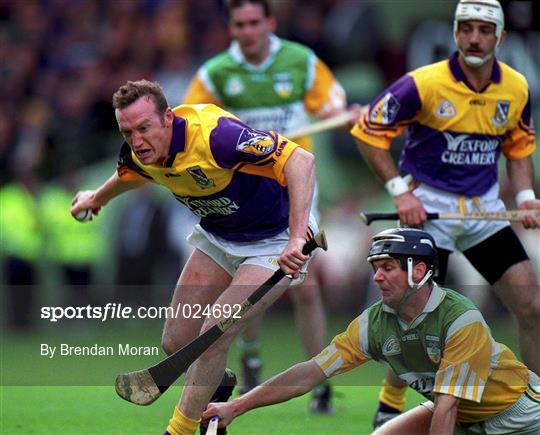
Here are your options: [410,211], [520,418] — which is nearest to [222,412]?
[520,418]

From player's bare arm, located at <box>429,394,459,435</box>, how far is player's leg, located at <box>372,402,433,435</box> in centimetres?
33

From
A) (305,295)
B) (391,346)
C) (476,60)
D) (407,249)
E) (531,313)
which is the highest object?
(476,60)

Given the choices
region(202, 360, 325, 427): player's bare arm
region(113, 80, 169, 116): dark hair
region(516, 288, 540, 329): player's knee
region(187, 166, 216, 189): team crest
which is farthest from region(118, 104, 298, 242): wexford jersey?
region(516, 288, 540, 329): player's knee

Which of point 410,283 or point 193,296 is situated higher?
point 410,283

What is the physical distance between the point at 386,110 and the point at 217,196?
1381 millimetres

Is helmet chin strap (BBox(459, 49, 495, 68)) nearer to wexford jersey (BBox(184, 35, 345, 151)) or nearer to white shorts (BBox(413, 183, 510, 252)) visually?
white shorts (BBox(413, 183, 510, 252))

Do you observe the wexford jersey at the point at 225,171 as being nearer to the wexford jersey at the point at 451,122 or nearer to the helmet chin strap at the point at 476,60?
the wexford jersey at the point at 451,122

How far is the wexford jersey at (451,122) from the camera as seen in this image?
24.0 feet

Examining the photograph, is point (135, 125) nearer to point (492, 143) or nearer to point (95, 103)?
point (492, 143)

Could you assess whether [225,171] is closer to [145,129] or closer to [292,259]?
[145,129]

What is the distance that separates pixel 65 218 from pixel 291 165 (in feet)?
21.5

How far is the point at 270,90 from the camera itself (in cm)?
912

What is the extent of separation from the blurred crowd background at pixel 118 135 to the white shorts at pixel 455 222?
14.8 feet

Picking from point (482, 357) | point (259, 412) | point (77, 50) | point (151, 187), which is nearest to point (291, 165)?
point (482, 357)
